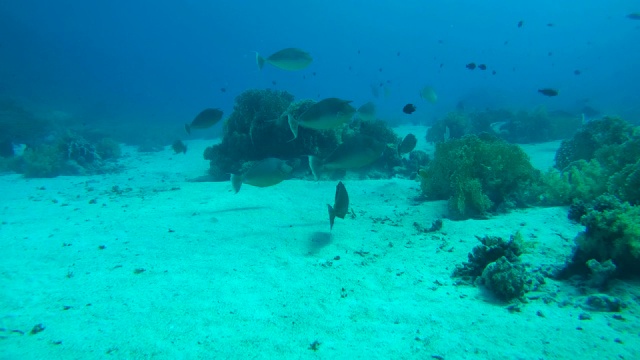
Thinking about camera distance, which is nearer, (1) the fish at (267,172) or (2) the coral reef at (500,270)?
(2) the coral reef at (500,270)

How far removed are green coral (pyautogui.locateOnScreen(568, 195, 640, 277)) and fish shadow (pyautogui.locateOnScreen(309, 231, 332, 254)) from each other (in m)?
3.40

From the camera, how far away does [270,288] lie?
390 centimetres

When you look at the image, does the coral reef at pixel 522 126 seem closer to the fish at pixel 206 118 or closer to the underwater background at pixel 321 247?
the underwater background at pixel 321 247

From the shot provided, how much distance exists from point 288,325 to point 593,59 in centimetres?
14493

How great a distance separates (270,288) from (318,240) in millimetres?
1624

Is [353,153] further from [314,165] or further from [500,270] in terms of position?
[500,270]

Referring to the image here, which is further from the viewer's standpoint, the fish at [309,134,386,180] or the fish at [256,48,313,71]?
the fish at [256,48,313,71]

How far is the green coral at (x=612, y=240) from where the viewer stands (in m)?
3.52

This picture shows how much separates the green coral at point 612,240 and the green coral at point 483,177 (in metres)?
2.37

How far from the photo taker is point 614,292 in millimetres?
3369

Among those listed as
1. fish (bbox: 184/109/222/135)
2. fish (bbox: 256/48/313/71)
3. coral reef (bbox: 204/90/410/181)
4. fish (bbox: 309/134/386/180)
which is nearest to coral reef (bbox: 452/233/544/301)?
fish (bbox: 309/134/386/180)

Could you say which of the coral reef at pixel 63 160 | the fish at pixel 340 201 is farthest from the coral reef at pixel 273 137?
the coral reef at pixel 63 160

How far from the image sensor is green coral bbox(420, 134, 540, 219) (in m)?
6.32

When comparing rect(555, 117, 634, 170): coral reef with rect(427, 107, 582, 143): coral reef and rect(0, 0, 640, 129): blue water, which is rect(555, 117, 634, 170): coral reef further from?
rect(0, 0, 640, 129): blue water
